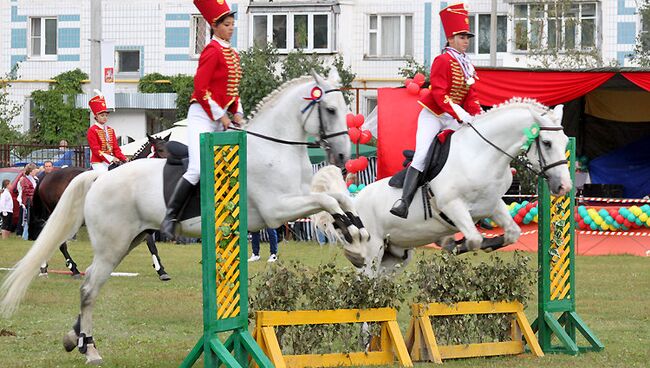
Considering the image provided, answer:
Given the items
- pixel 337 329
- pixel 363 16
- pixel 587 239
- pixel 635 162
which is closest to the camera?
pixel 337 329

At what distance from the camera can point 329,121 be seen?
9797 millimetres

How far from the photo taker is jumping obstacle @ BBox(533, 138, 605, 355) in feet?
36.2

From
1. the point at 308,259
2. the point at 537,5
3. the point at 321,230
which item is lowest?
the point at 308,259

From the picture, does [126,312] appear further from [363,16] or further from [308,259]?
[363,16]

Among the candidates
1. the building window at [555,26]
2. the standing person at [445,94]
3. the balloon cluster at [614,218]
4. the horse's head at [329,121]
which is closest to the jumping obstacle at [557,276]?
the standing person at [445,94]

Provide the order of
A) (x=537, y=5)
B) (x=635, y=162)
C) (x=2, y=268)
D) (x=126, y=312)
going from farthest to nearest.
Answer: (x=537, y=5)
(x=635, y=162)
(x=2, y=268)
(x=126, y=312)

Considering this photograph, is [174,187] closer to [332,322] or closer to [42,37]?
[332,322]

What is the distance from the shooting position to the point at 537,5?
3947cm

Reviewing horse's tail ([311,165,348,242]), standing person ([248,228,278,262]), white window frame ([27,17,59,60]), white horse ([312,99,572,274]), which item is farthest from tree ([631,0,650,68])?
horse's tail ([311,165,348,242])

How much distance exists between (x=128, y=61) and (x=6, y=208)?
737 inches

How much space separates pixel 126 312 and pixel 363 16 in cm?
3127

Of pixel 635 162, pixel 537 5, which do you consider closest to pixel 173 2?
pixel 537 5

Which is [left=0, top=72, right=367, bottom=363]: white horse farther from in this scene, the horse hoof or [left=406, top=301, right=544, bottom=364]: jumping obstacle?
[left=406, top=301, right=544, bottom=364]: jumping obstacle

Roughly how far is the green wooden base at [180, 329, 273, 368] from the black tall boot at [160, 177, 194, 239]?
132cm
